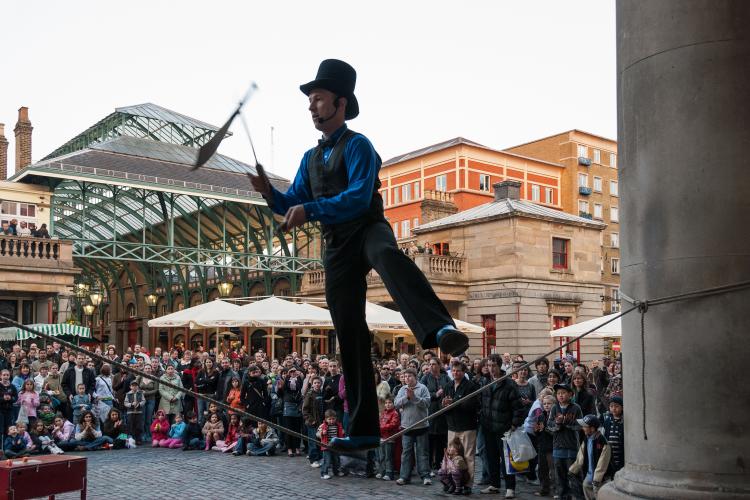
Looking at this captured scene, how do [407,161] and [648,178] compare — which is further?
[407,161]

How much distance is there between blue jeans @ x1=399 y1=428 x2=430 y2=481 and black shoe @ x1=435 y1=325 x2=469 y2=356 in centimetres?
955

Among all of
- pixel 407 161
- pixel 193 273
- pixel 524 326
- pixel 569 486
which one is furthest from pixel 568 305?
pixel 407 161

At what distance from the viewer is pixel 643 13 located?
3.81 meters

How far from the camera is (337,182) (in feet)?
11.2

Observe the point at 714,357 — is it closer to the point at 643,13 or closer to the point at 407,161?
the point at 643,13

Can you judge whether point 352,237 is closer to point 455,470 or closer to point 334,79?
point 334,79

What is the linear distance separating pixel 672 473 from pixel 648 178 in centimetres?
133

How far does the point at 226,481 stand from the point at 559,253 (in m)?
23.1

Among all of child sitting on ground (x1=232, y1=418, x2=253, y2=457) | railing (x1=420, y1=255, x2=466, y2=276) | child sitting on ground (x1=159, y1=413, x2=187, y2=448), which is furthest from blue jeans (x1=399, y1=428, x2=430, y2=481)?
railing (x1=420, y1=255, x2=466, y2=276)

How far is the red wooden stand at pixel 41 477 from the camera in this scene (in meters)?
8.82

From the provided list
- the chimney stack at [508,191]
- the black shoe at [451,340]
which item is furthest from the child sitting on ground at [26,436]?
the chimney stack at [508,191]

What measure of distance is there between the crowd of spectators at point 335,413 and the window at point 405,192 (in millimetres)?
39821

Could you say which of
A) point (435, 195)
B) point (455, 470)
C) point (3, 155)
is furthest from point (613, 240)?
point (455, 470)

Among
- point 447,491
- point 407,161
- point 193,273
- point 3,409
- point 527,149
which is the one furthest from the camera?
point 527,149
